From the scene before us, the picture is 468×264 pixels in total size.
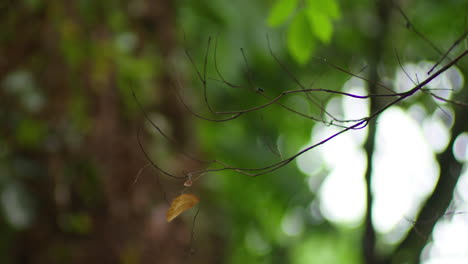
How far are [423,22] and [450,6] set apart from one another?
17 centimetres

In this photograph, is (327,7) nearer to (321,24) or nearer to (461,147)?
(321,24)

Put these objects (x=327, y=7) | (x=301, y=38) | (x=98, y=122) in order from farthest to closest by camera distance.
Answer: (x=98, y=122) < (x=301, y=38) < (x=327, y=7)

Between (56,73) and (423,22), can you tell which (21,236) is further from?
(423,22)

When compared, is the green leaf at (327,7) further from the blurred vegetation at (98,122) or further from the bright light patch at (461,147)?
the blurred vegetation at (98,122)

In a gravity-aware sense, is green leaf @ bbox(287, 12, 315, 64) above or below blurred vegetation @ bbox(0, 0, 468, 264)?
below

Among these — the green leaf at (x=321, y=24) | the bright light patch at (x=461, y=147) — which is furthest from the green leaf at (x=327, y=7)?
the bright light patch at (x=461, y=147)

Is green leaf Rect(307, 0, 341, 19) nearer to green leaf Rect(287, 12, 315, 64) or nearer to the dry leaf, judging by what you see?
green leaf Rect(287, 12, 315, 64)

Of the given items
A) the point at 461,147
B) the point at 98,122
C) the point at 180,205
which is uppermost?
the point at 98,122

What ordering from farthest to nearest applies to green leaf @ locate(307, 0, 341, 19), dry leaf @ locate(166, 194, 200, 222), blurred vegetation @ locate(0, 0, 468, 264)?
blurred vegetation @ locate(0, 0, 468, 264)
green leaf @ locate(307, 0, 341, 19)
dry leaf @ locate(166, 194, 200, 222)

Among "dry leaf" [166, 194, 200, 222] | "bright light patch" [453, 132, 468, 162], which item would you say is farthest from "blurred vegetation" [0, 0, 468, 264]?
"dry leaf" [166, 194, 200, 222]

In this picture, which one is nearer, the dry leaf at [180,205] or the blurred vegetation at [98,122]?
the dry leaf at [180,205]

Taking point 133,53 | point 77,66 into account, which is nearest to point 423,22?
point 133,53

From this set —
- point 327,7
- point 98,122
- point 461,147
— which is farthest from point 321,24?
point 98,122

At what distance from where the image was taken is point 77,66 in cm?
210
